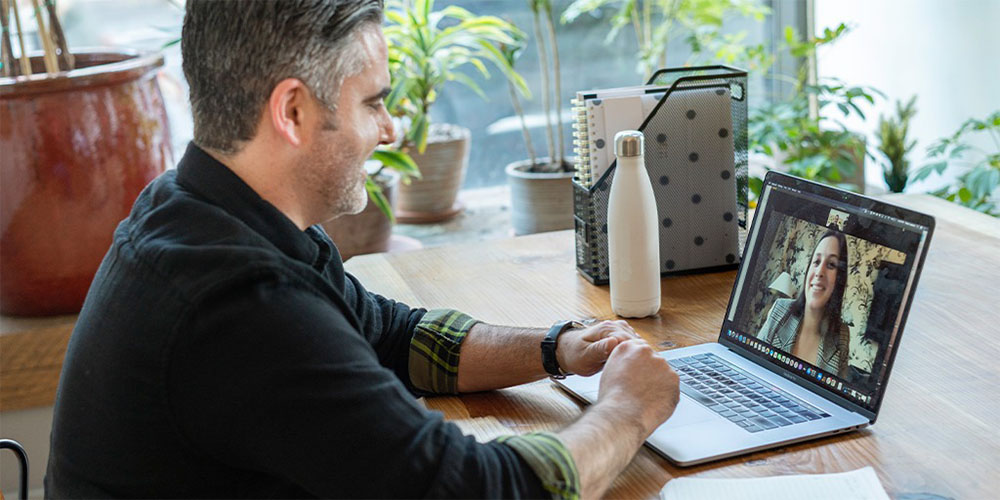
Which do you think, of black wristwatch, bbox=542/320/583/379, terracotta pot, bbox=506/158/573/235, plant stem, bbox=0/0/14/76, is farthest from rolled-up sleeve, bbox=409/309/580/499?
terracotta pot, bbox=506/158/573/235

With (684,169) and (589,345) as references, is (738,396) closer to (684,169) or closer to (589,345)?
(589,345)

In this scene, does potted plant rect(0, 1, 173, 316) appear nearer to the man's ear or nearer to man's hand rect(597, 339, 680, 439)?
the man's ear

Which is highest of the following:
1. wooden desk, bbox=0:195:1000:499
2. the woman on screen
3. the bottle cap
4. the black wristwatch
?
the bottle cap

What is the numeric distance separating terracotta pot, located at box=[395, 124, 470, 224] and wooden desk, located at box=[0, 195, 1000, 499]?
1.37 meters

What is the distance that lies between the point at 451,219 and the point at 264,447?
2718 millimetres

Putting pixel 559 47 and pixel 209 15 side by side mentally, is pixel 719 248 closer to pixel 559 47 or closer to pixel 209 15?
pixel 209 15

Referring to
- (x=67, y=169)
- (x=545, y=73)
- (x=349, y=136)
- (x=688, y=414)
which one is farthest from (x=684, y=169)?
(x=545, y=73)

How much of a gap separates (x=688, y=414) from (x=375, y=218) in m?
1.88

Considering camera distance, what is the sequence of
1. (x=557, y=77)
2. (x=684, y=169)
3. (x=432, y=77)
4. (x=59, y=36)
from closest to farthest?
1. (x=684, y=169)
2. (x=59, y=36)
3. (x=432, y=77)
4. (x=557, y=77)

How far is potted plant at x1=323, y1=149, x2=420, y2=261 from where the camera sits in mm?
2877

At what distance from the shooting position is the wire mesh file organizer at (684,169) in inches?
66.5

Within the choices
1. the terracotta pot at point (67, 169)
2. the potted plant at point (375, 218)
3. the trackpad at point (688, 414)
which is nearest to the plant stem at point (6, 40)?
the terracotta pot at point (67, 169)

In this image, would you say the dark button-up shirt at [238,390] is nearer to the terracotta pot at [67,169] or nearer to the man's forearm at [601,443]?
the man's forearm at [601,443]

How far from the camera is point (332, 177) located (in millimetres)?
1147
